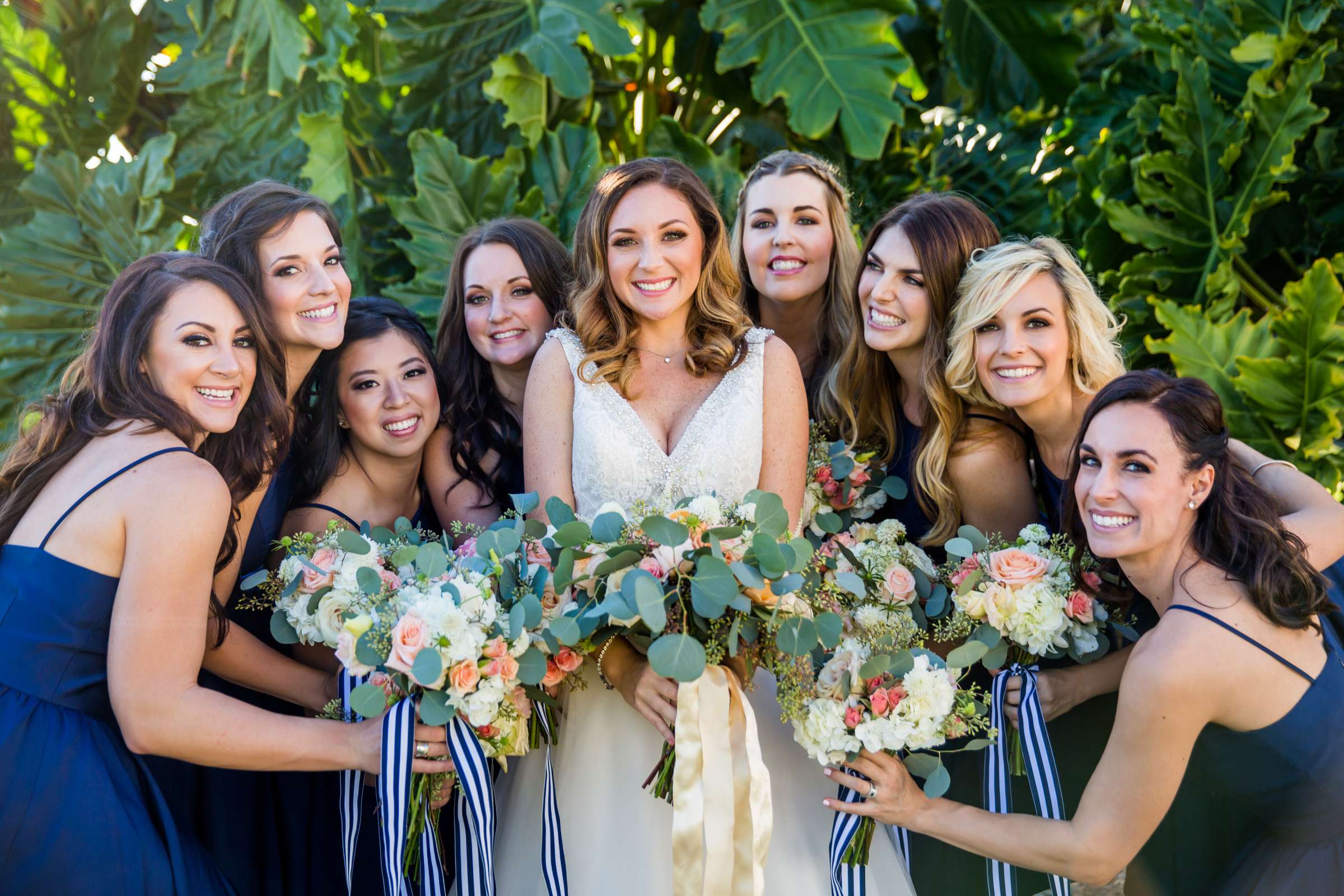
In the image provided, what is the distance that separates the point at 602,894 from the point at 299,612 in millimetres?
1053

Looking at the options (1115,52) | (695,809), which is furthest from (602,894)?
(1115,52)

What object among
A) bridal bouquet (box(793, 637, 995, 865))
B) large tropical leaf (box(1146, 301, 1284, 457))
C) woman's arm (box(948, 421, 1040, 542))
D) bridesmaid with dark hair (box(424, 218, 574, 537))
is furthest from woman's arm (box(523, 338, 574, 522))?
large tropical leaf (box(1146, 301, 1284, 457))

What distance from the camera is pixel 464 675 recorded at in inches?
93.7

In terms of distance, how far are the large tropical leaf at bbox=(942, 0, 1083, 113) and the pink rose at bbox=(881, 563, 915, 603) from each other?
3.99 meters

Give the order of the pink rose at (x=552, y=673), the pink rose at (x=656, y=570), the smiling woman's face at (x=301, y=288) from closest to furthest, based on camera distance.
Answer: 1. the pink rose at (x=656, y=570)
2. the pink rose at (x=552, y=673)
3. the smiling woman's face at (x=301, y=288)

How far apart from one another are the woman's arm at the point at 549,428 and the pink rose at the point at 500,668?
2.42 ft

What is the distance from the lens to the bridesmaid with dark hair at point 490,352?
3615 mm

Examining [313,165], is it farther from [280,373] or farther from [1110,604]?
[1110,604]

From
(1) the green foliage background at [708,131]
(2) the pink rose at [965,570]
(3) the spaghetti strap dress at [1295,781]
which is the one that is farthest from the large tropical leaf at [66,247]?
(3) the spaghetti strap dress at [1295,781]

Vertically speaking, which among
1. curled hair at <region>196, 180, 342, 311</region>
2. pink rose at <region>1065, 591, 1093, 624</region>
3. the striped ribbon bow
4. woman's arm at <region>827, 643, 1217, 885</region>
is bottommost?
the striped ribbon bow

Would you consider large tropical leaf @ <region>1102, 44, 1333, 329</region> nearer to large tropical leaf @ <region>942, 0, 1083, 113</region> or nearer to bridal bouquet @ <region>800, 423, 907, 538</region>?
large tropical leaf @ <region>942, 0, 1083, 113</region>

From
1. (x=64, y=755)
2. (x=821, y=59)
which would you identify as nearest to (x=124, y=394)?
(x=64, y=755)

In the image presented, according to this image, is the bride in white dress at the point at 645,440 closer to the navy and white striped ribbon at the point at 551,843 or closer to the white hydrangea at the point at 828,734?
the navy and white striped ribbon at the point at 551,843

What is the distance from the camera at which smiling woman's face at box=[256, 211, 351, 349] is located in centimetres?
327
